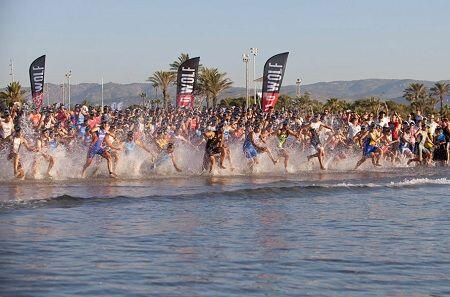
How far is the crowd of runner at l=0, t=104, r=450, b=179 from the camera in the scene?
18.8 meters

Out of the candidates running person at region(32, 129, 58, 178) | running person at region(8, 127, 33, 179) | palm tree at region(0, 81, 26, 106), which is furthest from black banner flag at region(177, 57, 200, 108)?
palm tree at region(0, 81, 26, 106)

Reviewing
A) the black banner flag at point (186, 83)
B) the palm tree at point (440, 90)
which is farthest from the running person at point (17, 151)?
the palm tree at point (440, 90)

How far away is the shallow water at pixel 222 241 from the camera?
303 inches

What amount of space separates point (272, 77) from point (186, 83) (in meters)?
3.25

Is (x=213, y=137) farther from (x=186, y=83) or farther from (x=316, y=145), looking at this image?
(x=186, y=83)

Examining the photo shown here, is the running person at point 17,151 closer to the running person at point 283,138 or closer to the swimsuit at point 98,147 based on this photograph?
the swimsuit at point 98,147

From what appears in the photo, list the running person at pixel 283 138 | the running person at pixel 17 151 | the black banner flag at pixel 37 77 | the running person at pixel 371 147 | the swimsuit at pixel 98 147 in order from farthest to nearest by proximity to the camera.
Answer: the black banner flag at pixel 37 77, the running person at pixel 371 147, the running person at pixel 283 138, the swimsuit at pixel 98 147, the running person at pixel 17 151

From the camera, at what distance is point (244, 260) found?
28.9ft

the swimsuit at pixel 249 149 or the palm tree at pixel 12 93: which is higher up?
the palm tree at pixel 12 93

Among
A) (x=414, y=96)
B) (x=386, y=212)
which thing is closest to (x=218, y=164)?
(x=386, y=212)

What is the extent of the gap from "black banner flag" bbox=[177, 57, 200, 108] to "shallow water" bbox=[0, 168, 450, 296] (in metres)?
14.5

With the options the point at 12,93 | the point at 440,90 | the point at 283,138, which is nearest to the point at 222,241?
the point at 283,138

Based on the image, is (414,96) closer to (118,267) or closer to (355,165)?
(355,165)

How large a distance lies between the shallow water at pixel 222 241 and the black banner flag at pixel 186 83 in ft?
47.6
